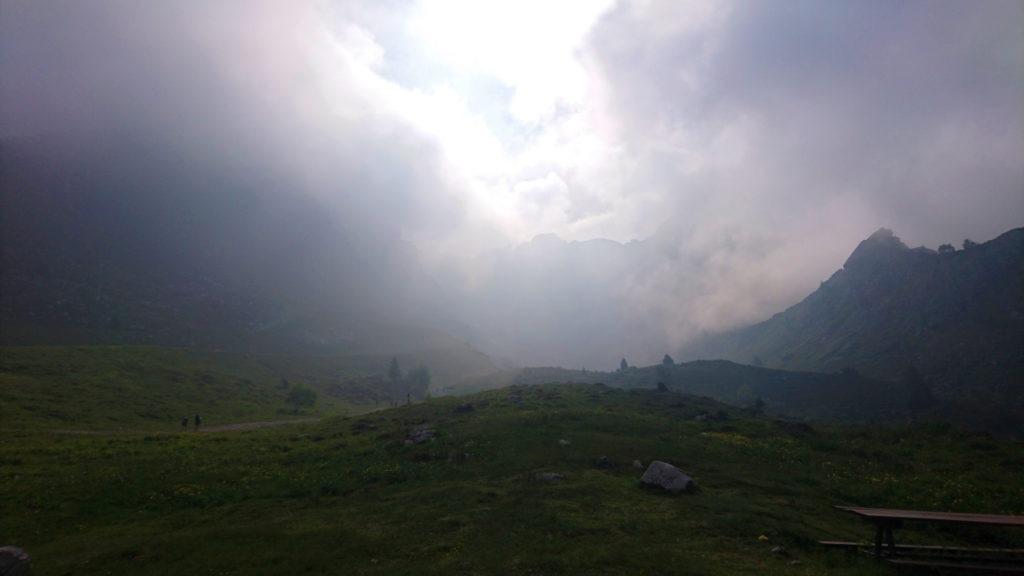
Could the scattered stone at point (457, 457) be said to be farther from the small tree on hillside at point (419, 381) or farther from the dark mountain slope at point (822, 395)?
the small tree on hillside at point (419, 381)

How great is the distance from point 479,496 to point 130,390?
77.8m

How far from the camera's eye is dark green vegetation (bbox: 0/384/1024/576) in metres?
21.4

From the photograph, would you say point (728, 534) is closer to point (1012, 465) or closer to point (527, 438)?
point (527, 438)

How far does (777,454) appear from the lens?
41.4 meters

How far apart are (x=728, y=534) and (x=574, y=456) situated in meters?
15.5

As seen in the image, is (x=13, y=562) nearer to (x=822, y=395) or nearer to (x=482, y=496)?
(x=482, y=496)

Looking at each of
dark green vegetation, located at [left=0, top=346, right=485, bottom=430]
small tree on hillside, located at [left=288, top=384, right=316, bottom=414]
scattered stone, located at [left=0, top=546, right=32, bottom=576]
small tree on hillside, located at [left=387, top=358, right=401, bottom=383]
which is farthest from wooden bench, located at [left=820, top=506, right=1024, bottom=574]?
small tree on hillside, located at [left=387, top=358, right=401, bottom=383]

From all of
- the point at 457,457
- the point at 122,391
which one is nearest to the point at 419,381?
Result: the point at 122,391

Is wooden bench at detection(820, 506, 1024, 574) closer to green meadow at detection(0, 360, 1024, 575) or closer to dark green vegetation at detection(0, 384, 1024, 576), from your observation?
dark green vegetation at detection(0, 384, 1024, 576)

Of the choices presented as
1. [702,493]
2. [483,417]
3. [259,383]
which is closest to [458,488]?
[702,493]

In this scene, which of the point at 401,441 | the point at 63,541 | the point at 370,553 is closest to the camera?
the point at 370,553

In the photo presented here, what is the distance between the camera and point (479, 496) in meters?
28.8

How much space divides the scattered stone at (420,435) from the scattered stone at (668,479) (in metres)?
20.0

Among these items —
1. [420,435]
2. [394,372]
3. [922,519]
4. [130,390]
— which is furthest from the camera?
[394,372]
